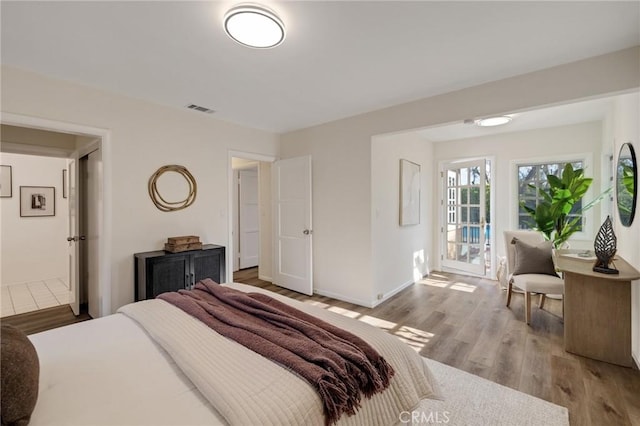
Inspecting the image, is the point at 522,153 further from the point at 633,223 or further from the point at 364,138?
the point at 364,138

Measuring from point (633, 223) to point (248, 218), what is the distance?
5459mm

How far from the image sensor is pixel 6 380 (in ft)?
2.94

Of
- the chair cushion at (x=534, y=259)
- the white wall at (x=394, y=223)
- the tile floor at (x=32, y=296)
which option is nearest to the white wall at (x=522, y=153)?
the white wall at (x=394, y=223)

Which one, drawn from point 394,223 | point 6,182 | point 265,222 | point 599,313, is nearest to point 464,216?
point 394,223

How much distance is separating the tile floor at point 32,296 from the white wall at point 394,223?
4.38 meters

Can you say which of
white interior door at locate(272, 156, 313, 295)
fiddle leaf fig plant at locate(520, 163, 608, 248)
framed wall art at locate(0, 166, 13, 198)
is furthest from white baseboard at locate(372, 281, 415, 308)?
framed wall art at locate(0, 166, 13, 198)

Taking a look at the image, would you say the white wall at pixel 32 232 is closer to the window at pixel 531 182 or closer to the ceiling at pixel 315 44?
the ceiling at pixel 315 44

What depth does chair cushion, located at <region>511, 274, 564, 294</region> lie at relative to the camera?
295cm

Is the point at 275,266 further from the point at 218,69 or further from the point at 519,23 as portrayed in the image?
the point at 519,23

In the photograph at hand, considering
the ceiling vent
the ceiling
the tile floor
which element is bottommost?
the tile floor

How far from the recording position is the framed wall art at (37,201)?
15.4 feet

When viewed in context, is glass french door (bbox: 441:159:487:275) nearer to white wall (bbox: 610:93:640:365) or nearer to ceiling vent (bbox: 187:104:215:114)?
white wall (bbox: 610:93:640:365)

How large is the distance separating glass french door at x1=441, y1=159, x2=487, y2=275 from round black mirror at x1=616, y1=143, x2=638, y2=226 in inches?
77.4

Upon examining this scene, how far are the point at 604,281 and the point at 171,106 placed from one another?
15.2 feet
